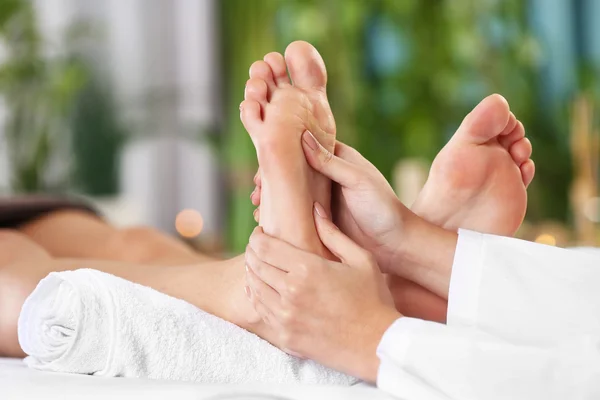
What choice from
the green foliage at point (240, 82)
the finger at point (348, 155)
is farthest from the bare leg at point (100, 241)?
the green foliage at point (240, 82)

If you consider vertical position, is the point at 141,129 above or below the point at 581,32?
below

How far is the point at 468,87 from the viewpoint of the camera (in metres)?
4.02

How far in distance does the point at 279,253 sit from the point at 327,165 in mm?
140

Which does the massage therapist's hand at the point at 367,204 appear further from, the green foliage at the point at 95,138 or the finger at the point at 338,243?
the green foliage at the point at 95,138

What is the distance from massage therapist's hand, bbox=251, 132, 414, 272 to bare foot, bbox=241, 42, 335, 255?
0.02 metres

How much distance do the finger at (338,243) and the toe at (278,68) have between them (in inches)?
7.8

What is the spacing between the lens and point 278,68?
1.09m

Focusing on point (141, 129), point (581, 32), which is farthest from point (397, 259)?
point (581, 32)

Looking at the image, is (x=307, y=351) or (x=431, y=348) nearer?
(x=431, y=348)

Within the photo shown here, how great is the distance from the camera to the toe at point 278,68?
109 cm

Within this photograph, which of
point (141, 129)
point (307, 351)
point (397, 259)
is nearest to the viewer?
point (307, 351)

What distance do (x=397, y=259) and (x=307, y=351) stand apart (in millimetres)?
202

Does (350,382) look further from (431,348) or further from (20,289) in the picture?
(20,289)

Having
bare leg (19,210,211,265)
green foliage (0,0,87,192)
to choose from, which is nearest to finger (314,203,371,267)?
bare leg (19,210,211,265)
